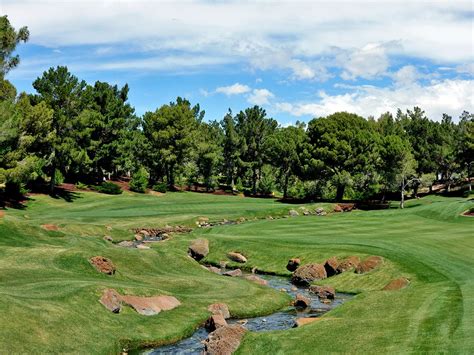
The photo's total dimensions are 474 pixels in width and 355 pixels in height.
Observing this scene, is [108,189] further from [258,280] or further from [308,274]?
[308,274]

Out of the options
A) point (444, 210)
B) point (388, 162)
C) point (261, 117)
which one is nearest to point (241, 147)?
point (261, 117)

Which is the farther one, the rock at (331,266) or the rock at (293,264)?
the rock at (293,264)

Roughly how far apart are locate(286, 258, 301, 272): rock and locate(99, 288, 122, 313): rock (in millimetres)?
18544

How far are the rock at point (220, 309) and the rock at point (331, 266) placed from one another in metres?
12.8

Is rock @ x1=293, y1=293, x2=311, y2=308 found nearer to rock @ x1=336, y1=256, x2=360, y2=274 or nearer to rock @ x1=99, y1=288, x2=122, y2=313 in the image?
rock @ x1=336, y1=256, x2=360, y2=274

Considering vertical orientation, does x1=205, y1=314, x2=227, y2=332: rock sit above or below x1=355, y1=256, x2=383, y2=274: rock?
below

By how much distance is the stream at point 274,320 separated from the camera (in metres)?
20.4

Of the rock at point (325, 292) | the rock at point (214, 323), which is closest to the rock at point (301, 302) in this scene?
the rock at point (325, 292)

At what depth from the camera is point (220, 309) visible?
25.6 meters

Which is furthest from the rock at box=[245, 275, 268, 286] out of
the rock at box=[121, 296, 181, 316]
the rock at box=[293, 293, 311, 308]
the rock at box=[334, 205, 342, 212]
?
the rock at box=[334, 205, 342, 212]

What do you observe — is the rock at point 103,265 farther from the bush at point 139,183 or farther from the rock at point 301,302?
the bush at point 139,183

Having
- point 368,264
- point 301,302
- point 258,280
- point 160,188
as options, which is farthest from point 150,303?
point 160,188

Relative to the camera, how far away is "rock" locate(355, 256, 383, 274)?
3497 cm

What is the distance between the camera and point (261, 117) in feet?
394
